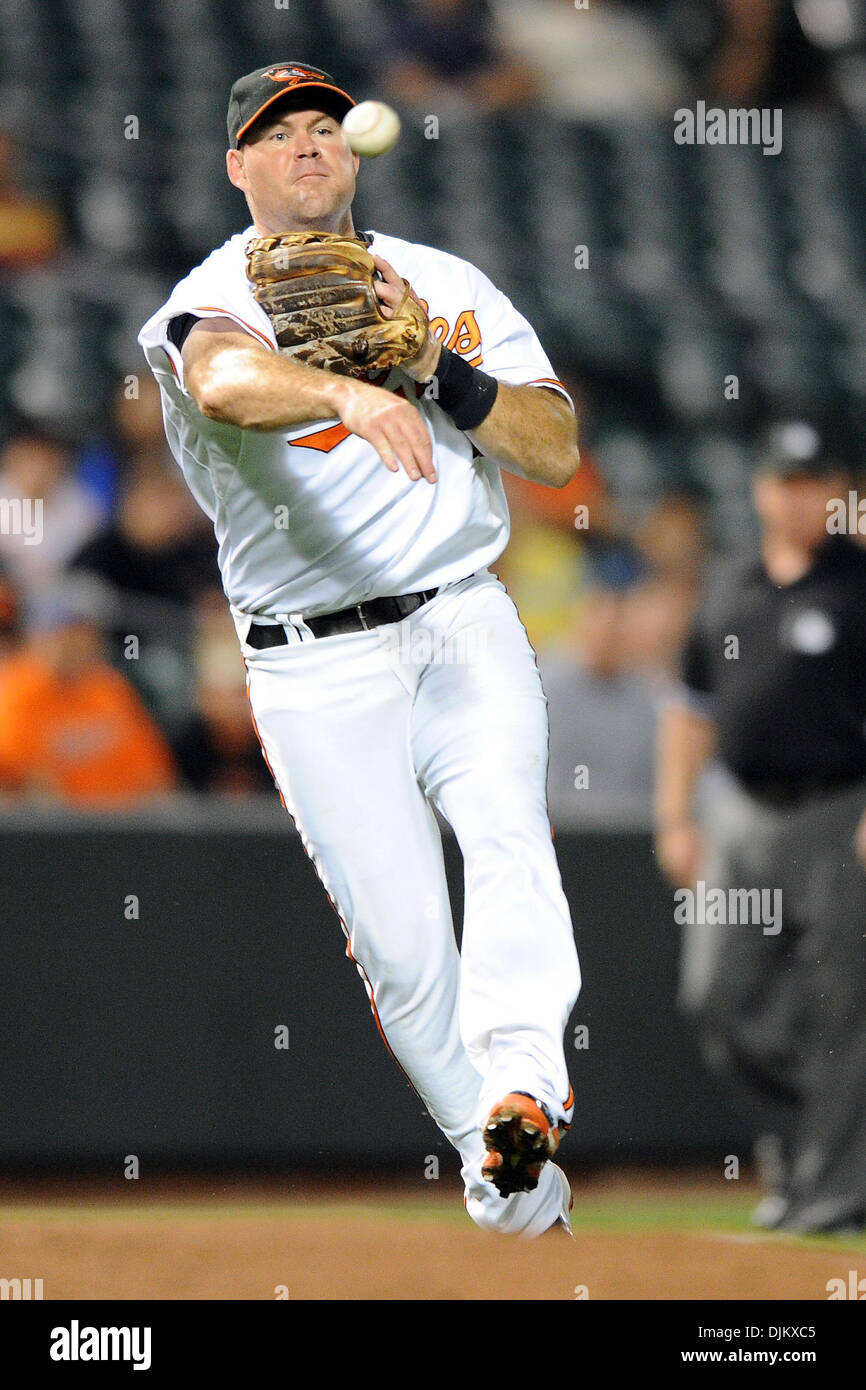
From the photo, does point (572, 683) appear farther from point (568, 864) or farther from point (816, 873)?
point (816, 873)

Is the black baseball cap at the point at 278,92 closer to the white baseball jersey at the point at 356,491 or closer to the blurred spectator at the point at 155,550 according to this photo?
the white baseball jersey at the point at 356,491

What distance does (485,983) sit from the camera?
8.74ft

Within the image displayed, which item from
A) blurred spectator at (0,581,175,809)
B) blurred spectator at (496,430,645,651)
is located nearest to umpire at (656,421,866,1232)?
blurred spectator at (496,430,645,651)

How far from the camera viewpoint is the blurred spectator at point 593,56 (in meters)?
7.77

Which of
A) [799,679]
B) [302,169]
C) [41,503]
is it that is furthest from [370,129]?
[41,503]

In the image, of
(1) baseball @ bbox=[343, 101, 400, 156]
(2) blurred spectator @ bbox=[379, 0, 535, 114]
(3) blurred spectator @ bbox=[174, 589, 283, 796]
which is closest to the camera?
(1) baseball @ bbox=[343, 101, 400, 156]

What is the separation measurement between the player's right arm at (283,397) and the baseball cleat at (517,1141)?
0.83 metres

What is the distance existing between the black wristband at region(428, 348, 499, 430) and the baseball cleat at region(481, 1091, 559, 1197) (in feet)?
3.14

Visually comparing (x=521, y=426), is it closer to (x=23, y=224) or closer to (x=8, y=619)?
(x=8, y=619)

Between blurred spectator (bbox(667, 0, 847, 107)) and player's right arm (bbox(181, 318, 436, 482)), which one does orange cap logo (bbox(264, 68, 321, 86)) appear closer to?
player's right arm (bbox(181, 318, 436, 482))

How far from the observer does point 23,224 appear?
6684mm

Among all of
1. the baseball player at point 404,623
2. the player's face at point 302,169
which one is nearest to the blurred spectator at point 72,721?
the baseball player at point 404,623

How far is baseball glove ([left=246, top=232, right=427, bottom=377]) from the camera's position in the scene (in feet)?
8.41

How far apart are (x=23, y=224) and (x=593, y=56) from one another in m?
2.69
